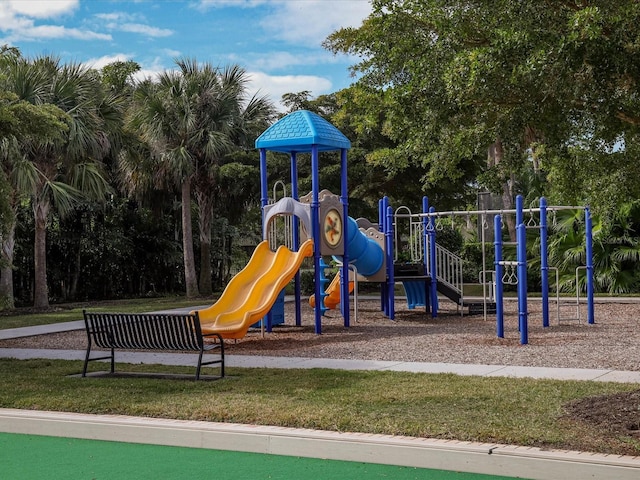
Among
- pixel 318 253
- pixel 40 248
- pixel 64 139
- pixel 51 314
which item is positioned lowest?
pixel 51 314

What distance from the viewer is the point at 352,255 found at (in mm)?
18438

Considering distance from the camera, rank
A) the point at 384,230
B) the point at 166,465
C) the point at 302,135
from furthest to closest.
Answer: the point at 384,230
the point at 302,135
the point at 166,465

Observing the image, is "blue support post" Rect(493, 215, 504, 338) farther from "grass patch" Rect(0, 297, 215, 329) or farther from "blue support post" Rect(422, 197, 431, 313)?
"grass patch" Rect(0, 297, 215, 329)

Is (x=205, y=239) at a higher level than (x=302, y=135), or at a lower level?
lower

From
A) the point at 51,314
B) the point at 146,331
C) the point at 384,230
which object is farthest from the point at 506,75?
the point at 51,314

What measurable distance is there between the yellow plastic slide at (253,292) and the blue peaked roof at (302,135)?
1.91m

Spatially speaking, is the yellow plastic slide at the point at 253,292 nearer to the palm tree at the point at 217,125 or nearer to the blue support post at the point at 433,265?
the blue support post at the point at 433,265

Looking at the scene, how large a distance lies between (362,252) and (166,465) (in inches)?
479

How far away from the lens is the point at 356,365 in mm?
11508

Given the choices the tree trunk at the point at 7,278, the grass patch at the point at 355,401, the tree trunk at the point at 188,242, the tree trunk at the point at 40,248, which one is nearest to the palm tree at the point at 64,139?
the tree trunk at the point at 40,248

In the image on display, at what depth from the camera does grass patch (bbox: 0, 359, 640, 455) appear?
6969 millimetres

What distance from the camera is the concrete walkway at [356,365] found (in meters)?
10.1

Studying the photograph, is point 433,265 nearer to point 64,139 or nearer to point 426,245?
point 426,245

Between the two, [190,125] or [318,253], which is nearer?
[318,253]
